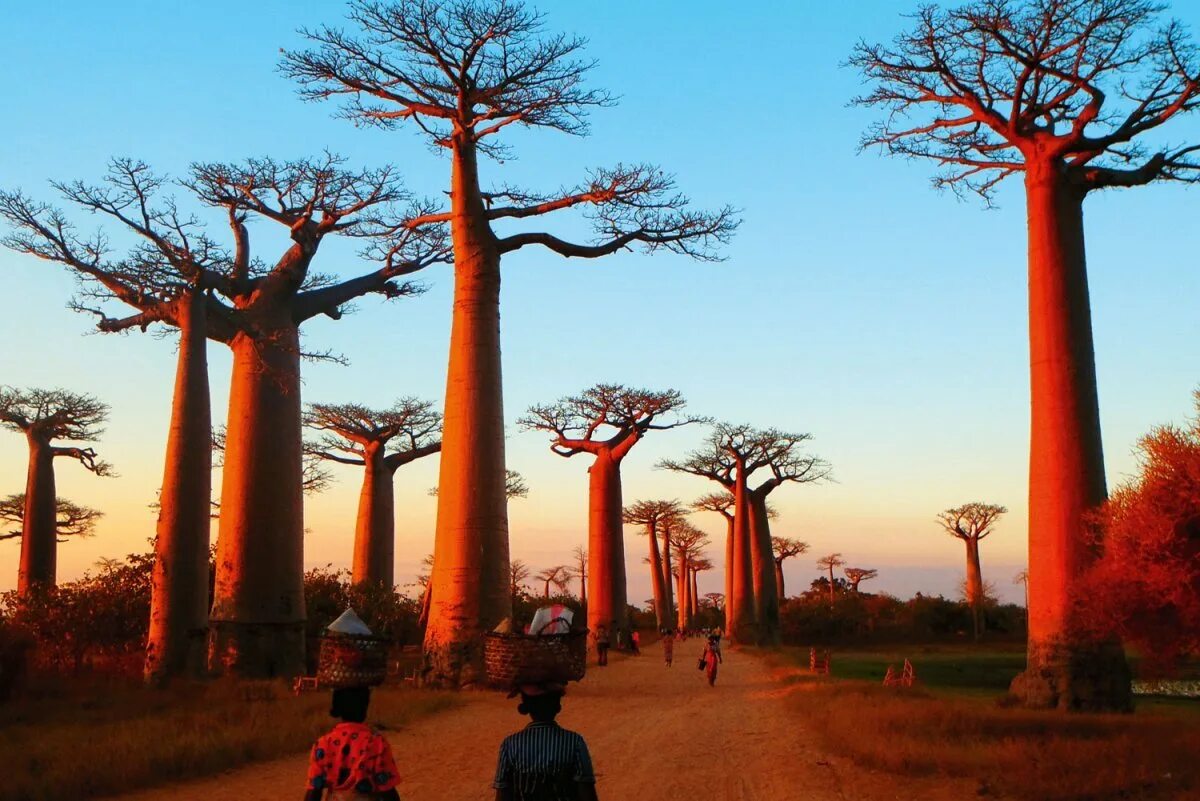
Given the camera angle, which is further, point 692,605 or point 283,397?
point 692,605

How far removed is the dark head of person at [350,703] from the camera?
399 cm

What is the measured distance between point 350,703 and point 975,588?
44.8 meters

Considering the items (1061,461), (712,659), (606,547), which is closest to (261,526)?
(712,659)

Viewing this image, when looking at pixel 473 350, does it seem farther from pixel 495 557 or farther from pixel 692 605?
pixel 692 605

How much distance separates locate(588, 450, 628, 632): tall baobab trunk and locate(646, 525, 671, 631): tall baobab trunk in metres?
18.1

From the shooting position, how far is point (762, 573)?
36750mm

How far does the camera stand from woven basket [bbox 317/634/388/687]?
3998 millimetres

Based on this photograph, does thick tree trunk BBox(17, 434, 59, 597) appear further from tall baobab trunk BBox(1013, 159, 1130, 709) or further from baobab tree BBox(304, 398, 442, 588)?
tall baobab trunk BBox(1013, 159, 1130, 709)

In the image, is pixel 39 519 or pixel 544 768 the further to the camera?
pixel 39 519

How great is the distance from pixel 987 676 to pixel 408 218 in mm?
14476

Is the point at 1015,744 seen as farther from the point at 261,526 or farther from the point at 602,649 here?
the point at 602,649

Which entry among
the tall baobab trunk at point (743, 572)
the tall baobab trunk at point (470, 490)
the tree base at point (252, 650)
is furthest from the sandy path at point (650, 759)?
the tall baobab trunk at point (743, 572)

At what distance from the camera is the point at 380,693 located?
13.8 m

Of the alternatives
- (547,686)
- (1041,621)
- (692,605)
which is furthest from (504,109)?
(692,605)
